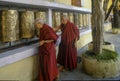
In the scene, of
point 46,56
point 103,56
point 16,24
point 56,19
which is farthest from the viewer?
point 56,19

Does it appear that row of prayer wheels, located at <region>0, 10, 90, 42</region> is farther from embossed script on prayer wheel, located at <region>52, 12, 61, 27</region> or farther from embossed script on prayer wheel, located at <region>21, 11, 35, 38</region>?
embossed script on prayer wheel, located at <region>52, 12, 61, 27</region>

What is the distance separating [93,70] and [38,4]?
1840 mm

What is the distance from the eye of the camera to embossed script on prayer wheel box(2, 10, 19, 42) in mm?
3186

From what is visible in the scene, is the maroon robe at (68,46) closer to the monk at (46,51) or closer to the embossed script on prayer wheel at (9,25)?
the monk at (46,51)

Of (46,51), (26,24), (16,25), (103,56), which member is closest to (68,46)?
(103,56)

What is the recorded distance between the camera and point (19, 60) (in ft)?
10.9

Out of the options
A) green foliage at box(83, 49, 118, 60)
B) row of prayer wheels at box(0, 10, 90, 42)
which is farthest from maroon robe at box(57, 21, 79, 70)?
row of prayer wheels at box(0, 10, 90, 42)

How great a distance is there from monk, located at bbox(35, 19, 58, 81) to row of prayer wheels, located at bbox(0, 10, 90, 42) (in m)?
0.19

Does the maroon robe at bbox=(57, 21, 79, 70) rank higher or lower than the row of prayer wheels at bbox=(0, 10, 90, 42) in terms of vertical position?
lower

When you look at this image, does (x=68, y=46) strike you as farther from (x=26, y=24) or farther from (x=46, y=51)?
(x=26, y=24)

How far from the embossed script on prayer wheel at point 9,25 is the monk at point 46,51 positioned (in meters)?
0.50

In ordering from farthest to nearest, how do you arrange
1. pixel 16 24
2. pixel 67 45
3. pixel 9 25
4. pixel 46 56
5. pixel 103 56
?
pixel 67 45, pixel 103 56, pixel 46 56, pixel 16 24, pixel 9 25

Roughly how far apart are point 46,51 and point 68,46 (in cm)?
96

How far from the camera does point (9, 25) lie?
3.24 m
